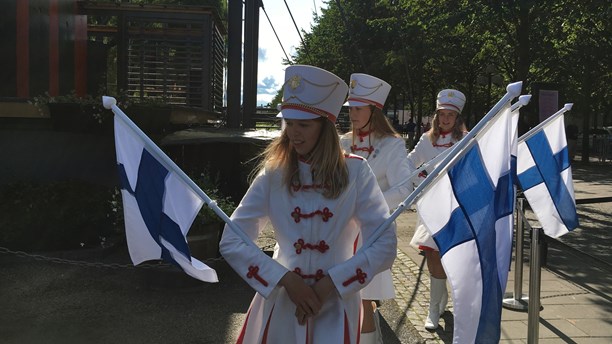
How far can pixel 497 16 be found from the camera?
39.0 feet

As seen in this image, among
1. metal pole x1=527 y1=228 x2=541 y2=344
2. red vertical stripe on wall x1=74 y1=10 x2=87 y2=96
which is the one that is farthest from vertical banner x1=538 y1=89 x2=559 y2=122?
red vertical stripe on wall x1=74 y1=10 x2=87 y2=96

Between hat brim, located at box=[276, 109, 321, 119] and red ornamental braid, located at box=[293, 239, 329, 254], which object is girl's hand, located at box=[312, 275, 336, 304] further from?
hat brim, located at box=[276, 109, 321, 119]

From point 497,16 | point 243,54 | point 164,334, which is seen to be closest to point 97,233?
point 164,334

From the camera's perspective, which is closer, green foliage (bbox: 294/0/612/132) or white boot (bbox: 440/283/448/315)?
white boot (bbox: 440/283/448/315)

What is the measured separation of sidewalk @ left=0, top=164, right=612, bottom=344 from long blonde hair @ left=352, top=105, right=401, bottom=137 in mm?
1414

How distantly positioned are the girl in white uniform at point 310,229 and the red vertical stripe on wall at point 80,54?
1016cm

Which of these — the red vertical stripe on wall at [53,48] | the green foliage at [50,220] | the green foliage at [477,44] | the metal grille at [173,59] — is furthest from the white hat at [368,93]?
the metal grille at [173,59]

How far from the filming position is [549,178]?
507cm

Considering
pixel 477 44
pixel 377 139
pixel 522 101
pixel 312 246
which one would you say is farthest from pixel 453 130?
pixel 477 44

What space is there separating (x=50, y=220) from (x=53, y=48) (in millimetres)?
4363

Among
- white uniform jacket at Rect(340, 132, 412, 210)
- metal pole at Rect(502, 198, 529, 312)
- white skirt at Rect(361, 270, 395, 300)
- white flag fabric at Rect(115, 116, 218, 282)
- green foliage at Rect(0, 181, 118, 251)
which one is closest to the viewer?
white flag fabric at Rect(115, 116, 218, 282)

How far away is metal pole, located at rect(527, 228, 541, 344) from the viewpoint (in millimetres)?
4180

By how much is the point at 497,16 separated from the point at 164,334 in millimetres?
9396

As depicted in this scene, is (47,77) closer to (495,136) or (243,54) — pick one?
(243,54)
